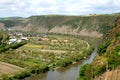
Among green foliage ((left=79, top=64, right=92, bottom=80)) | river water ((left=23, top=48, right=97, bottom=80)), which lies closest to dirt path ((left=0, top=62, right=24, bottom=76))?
river water ((left=23, top=48, right=97, bottom=80))

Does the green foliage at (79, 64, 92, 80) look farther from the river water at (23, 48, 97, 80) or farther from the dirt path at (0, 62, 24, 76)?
the dirt path at (0, 62, 24, 76)

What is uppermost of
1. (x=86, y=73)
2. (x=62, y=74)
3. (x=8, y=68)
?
(x=86, y=73)

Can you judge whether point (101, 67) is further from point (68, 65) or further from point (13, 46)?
point (13, 46)

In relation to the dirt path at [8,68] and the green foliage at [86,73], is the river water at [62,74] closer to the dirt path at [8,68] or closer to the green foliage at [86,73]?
the dirt path at [8,68]

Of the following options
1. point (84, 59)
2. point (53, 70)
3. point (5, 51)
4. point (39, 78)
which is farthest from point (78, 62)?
point (5, 51)

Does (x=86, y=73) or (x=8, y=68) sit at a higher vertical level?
(x=86, y=73)

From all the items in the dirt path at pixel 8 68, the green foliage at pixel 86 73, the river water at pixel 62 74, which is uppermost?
the green foliage at pixel 86 73

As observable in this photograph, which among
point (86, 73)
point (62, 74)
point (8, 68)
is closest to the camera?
point (86, 73)

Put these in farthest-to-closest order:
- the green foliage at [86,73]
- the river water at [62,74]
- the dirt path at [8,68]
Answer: the dirt path at [8,68], the river water at [62,74], the green foliage at [86,73]

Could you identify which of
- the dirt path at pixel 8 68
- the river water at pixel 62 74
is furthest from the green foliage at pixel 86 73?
the dirt path at pixel 8 68

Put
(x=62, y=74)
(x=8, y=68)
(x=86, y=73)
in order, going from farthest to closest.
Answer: (x=8, y=68) < (x=62, y=74) < (x=86, y=73)

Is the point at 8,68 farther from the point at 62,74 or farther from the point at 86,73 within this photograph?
the point at 86,73

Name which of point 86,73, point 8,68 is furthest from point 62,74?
point 86,73
